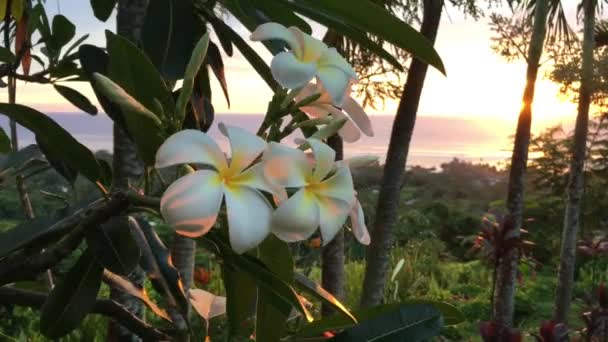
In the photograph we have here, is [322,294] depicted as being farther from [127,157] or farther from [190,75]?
[127,157]

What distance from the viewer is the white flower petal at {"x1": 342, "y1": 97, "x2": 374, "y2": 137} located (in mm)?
633

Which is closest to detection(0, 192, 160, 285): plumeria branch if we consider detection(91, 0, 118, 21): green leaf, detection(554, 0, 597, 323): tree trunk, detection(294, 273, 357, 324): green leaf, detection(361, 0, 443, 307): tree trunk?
detection(294, 273, 357, 324): green leaf

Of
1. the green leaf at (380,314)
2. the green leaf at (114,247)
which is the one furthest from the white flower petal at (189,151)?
the green leaf at (380,314)

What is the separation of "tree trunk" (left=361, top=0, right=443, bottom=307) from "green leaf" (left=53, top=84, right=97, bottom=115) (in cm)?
295

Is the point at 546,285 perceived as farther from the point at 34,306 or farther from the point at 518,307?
the point at 34,306

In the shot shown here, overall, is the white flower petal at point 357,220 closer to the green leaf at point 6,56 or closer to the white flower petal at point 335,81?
the white flower petal at point 335,81

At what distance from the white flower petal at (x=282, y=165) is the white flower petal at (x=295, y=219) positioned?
11 mm

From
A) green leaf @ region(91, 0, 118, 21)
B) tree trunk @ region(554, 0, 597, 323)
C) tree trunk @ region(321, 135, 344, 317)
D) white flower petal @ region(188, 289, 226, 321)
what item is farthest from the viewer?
tree trunk @ region(554, 0, 597, 323)

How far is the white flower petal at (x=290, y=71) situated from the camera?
556 millimetres

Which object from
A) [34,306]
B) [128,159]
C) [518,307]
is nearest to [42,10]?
[128,159]

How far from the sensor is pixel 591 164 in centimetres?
980

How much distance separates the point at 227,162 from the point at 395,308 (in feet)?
1.21

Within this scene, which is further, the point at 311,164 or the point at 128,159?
the point at 128,159

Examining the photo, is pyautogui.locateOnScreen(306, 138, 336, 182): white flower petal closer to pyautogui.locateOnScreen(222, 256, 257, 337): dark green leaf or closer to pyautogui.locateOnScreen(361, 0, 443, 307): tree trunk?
pyautogui.locateOnScreen(222, 256, 257, 337): dark green leaf
